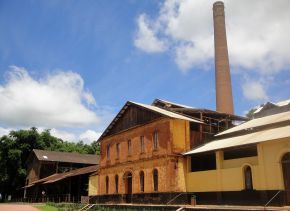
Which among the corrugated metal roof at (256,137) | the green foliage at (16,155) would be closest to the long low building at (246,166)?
the corrugated metal roof at (256,137)

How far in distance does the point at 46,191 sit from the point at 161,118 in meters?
29.0

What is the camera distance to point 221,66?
131 ft

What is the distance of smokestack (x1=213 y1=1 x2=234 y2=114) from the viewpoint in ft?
127

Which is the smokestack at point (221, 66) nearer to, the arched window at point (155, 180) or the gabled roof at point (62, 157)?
the arched window at point (155, 180)

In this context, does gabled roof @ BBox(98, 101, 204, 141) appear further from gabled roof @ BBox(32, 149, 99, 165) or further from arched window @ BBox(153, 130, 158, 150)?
gabled roof @ BBox(32, 149, 99, 165)

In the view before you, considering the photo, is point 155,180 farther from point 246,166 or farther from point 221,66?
point 221,66

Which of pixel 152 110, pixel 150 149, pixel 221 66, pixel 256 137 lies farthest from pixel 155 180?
pixel 221 66

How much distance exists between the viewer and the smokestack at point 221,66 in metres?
38.8

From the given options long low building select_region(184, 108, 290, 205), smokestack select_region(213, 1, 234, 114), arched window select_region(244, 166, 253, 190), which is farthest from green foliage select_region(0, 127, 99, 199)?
arched window select_region(244, 166, 253, 190)

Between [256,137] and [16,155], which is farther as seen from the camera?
[16,155]

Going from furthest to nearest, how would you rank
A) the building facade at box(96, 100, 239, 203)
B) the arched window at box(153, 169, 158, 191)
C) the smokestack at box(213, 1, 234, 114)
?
the smokestack at box(213, 1, 234, 114)
the arched window at box(153, 169, 158, 191)
the building facade at box(96, 100, 239, 203)

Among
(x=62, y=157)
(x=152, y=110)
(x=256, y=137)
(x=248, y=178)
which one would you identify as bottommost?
(x=248, y=178)

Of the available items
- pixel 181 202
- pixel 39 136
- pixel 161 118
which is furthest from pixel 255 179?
pixel 39 136

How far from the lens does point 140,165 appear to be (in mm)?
28594
